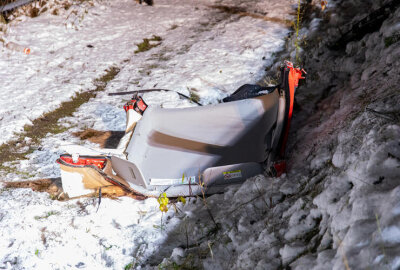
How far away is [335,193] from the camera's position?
2223 millimetres

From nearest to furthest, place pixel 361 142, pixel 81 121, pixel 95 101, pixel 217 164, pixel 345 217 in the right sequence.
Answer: pixel 345 217
pixel 361 142
pixel 217 164
pixel 81 121
pixel 95 101

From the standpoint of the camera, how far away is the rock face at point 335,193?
1.67 metres

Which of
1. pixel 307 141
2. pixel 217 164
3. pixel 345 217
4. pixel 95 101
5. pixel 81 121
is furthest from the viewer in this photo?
pixel 95 101

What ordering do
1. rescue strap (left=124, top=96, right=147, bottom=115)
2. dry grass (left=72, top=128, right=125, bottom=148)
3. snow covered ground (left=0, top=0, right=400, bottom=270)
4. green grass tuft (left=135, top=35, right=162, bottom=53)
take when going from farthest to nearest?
green grass tuft (left=135, top=35, right=162, bottom=53)
dry grass (left=72, top=128, right=125, bottom=148)
rescue strap (left=124, top=96, right=147, bottom=115)
snow covered ground (left=0, top=0, right=400, bottom=270)

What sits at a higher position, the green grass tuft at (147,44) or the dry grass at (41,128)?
the green grass tuft at (147,44)

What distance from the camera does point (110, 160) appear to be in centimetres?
364

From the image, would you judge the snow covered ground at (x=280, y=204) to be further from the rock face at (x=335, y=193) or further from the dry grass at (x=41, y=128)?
the dry grass at (x=41, y=128)

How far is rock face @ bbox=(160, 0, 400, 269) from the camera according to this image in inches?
65.7

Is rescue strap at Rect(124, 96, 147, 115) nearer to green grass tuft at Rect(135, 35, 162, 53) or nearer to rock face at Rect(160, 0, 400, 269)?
rock face at Rect(160, 0, 400, 269)

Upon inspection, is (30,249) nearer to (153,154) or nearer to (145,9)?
(153,154)

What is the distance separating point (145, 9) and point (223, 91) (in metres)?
6.45

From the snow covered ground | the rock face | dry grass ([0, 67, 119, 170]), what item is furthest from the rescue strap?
dry grass ([0, 67, 119, 170])

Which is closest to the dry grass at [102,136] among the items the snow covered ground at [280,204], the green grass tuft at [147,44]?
the snow covered ground at [280,204]

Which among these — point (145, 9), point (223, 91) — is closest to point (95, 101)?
point (223, 91)
